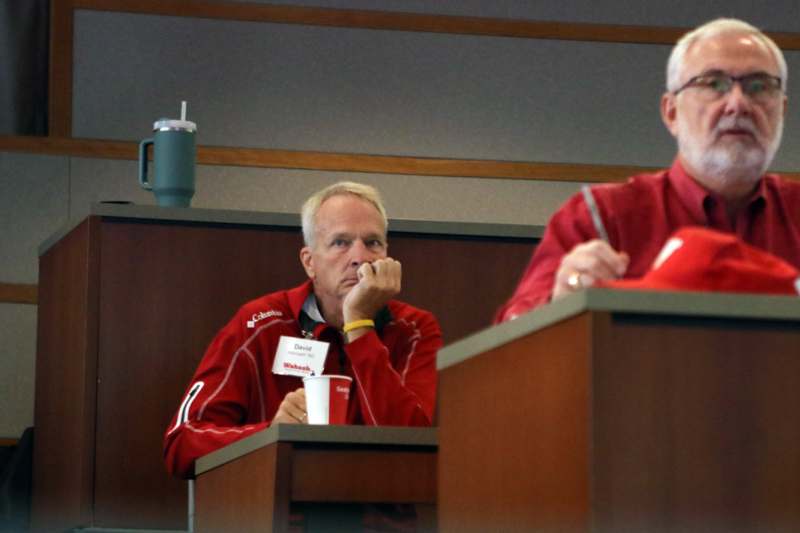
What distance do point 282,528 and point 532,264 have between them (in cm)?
59

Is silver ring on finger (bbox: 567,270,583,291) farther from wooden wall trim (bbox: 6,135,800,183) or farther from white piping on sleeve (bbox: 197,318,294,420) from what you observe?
wooden wall trim (bbox: 6,135,800,183)

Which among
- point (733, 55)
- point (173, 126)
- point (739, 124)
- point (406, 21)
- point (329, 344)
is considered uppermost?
point (406, 21)

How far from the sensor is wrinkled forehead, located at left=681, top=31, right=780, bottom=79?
2629mm

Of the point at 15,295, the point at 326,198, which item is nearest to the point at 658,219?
the point at 326,198

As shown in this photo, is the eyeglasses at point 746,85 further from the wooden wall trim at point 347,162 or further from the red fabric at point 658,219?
the wooden wall trim at point 347,162

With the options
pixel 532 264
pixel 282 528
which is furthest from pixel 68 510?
pixel 532 264

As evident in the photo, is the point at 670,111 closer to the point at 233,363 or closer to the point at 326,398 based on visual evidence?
the point at 326,398

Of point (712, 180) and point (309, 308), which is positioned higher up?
point (712, 180)

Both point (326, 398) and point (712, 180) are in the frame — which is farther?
point (326, 398)

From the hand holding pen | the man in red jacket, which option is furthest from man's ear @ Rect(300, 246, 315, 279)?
the hand holding pen

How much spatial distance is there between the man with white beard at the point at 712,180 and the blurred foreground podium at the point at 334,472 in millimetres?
289

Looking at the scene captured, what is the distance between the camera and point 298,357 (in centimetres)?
345

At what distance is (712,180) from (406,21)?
298 cm

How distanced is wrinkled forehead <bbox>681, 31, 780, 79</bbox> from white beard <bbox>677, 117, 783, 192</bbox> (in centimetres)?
9
